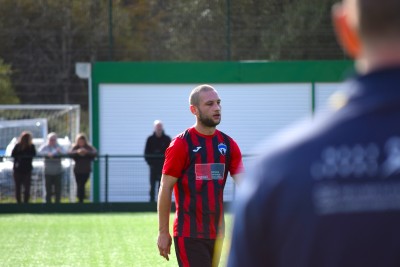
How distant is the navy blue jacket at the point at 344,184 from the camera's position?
219 centimetres

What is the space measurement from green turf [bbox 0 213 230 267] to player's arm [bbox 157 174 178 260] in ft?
14.3

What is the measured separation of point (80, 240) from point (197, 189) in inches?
325

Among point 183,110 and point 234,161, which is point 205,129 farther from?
point 183,110

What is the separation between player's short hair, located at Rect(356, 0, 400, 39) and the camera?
221 centimetres

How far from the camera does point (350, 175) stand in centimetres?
222

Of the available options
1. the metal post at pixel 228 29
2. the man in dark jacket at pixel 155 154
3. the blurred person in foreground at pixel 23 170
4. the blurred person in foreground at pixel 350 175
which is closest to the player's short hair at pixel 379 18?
the blurred person in foreground at pixel 350 175

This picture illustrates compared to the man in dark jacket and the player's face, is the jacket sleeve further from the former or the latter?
the player's face

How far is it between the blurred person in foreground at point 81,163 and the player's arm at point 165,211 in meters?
15.2

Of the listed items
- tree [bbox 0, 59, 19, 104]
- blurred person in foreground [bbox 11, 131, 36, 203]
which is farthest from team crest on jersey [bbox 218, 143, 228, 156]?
tree [bbox 0, 59, 19, 104]

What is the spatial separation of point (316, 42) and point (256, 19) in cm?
211

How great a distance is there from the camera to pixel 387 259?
86.0 inches

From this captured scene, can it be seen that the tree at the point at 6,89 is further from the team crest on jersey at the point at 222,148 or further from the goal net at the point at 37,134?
the team crest on jersey at the point at 222,148

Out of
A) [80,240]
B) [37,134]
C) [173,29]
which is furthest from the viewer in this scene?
[37,134]

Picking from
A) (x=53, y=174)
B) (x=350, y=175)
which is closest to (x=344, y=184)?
(x=350, y=175)
